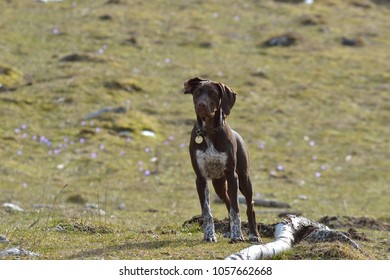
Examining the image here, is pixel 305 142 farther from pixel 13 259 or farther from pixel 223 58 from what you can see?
pixel 13 259

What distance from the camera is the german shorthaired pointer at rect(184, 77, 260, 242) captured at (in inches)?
516

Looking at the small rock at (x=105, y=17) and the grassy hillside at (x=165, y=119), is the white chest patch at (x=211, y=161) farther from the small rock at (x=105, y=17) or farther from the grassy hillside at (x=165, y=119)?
the small rock at (x=105, y=17)

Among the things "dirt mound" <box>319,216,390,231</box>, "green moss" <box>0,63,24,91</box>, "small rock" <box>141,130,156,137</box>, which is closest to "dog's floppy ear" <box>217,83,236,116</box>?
"dirt mound" <box>319,216,390,231</box>

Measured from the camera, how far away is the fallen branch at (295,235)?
39.0 feet

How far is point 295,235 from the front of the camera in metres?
14.1

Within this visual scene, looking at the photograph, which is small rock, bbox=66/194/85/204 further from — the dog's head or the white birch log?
the dog's head

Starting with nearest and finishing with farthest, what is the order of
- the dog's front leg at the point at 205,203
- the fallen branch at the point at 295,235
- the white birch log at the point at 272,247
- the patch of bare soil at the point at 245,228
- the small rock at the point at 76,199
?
1. the white birch log at the point at 272,247
2. the fallen branch at the point at 295,235
3. the dog's front leg at the point at 205,203
4. the patch of bare soil at the point at 245,228
5. the small rock at the point at 76,199

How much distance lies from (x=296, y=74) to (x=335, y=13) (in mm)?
27304

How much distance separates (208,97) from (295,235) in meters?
3.21

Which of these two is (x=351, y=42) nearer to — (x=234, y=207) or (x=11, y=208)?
(x=11, y=208)

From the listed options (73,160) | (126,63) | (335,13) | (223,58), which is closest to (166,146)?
(73,160)

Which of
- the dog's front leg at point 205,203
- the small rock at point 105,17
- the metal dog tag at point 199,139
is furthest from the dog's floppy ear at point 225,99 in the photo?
the small rock at point 105,17

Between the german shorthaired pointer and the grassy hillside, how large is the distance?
80 cm

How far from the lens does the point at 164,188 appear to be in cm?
3384
